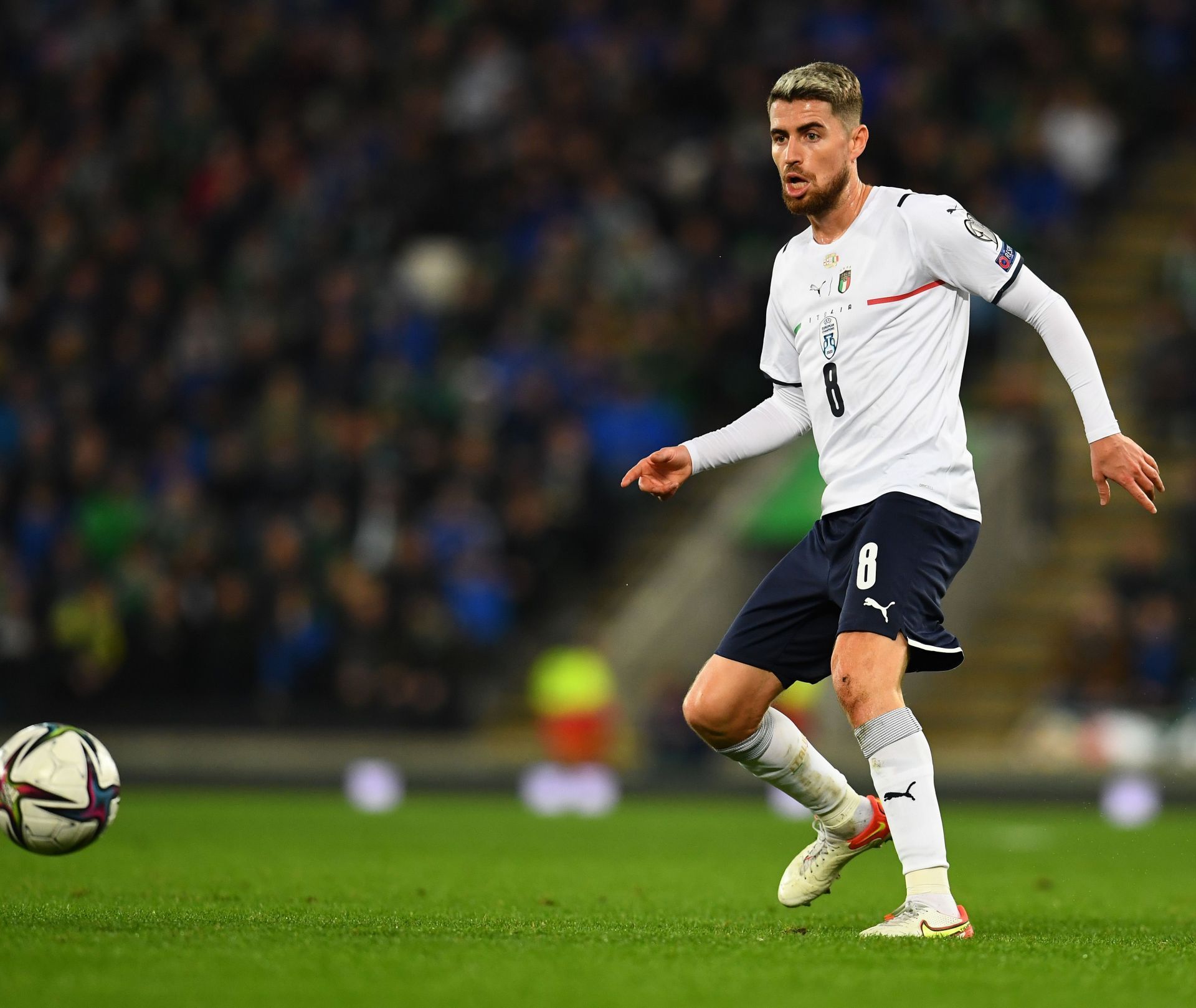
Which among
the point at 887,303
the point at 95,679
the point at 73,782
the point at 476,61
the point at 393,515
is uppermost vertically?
the point at 476,61

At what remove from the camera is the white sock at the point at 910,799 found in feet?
18.8

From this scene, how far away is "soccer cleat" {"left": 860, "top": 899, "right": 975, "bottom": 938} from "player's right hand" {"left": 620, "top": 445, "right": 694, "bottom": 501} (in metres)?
1.55

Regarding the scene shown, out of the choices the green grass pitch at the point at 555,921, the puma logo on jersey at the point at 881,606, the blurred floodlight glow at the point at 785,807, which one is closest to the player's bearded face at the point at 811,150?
the puma logo on jersey at the point at 881,606

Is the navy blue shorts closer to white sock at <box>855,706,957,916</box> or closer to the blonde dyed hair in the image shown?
white sock at <box>855,706,957,916</box>

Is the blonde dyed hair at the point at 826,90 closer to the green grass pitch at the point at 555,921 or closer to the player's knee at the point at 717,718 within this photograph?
the player's knee at the point at 717,718

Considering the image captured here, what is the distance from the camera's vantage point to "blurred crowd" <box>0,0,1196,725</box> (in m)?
16.7

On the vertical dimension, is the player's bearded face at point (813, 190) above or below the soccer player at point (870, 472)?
above

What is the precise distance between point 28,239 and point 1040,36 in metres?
10.0

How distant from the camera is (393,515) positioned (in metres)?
A: 16.7

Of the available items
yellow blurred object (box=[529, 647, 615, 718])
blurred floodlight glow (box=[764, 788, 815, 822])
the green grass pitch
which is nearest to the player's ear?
the green grass pitch

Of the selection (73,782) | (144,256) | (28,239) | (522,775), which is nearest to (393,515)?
(522,775)

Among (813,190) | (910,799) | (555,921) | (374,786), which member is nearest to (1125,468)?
(910,799)

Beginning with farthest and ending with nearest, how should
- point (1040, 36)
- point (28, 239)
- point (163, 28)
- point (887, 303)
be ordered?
1. point (163, 28)
2. point (28, 239)
3. point (1040, 36)
4. point (887, 303)

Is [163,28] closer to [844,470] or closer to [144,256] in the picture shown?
[144,256]
